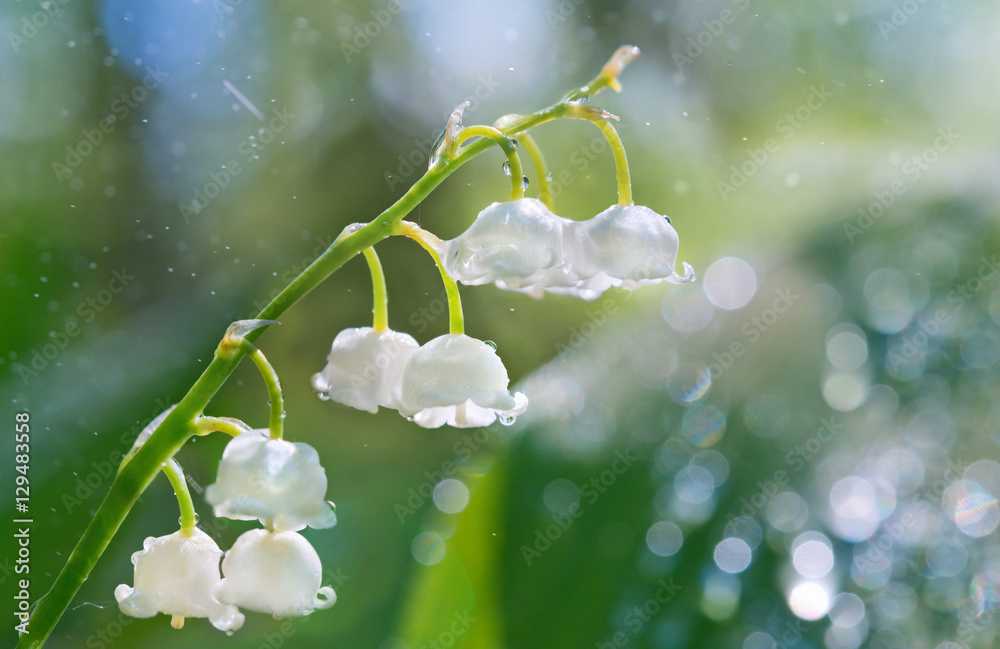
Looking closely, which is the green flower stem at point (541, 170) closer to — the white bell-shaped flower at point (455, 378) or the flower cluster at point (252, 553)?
the white bell-shaped flower at point (455, 378)

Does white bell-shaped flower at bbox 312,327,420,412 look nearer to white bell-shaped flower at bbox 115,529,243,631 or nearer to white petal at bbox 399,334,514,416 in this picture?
white petal at bbox 399,334,514,416

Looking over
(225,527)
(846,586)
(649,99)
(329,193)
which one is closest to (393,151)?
(329,193)

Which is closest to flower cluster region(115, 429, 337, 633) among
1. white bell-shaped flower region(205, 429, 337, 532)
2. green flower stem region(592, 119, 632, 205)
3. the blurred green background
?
white bell-shaped flower region(205, 429, 337, 532)

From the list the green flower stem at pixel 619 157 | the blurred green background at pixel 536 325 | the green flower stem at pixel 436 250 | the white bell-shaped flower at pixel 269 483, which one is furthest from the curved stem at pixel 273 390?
the blurred green background at pixel 536 325

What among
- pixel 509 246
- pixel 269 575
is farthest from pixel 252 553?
pixel 509 246

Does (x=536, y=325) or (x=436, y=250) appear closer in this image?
(x=436, y=250)

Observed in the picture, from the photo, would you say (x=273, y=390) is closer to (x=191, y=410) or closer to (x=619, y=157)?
(x=191, y=410)

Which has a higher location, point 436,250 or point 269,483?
point 436,250
